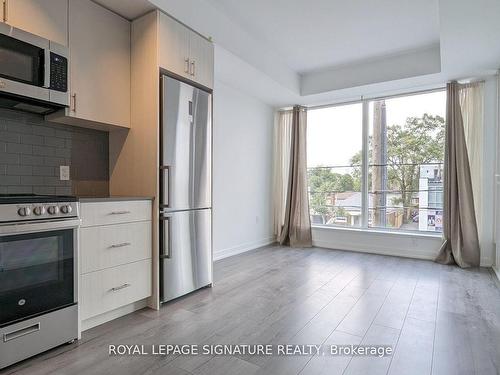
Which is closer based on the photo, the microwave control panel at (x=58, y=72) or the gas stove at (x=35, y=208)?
the gas stove at (x=35, y=208)

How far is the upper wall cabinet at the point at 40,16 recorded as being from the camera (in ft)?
6.23

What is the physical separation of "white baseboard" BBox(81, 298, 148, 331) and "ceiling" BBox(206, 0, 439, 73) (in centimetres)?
297

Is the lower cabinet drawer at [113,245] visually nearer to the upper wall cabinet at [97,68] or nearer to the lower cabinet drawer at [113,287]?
the lower cabinet drawer at [113,287]

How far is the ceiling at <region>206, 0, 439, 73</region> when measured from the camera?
306cm

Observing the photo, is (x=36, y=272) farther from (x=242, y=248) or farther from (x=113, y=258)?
(x=242, y=248)

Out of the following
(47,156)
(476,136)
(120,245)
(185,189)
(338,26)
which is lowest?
(120,245)

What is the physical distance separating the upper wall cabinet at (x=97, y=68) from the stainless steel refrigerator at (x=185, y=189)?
0.40 meters

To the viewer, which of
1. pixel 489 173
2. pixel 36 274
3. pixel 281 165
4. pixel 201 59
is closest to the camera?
pixel 36 274

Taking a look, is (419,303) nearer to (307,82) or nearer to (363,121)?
(363,121)

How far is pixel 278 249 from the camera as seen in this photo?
16.5ft

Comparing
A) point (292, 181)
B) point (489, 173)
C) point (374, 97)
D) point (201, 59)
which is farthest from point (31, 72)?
point (489, 173)

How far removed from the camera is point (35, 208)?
5.78 ft

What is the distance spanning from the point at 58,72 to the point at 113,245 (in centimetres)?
129

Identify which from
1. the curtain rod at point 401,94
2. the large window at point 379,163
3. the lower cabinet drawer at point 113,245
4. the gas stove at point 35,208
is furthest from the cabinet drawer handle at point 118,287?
the curtain rod at point 401,94
